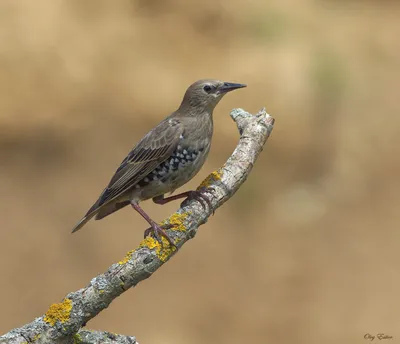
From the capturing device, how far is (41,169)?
12.0 m

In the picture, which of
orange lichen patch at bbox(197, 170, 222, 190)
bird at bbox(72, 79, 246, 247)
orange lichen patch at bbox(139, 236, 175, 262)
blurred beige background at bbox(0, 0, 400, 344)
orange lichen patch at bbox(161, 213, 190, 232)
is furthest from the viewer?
blurred beige background at bbox(0, 0, 400, 344)

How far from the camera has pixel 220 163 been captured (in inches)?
475

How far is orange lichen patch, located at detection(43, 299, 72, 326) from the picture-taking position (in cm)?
447

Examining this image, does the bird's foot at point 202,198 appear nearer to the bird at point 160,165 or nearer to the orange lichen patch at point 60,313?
the bird at point 160,165

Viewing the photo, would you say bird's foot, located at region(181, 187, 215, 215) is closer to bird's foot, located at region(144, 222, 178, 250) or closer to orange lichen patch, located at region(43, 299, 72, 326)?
bird's foot, located at region(144, 222, 178, 250)

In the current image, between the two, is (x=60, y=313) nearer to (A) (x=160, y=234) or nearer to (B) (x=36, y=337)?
(B) (x=36, y=337)

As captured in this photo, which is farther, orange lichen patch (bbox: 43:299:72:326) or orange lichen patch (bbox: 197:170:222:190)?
orange lichen patch (bbox: 197:170:222:190)

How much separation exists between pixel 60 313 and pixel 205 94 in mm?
2121

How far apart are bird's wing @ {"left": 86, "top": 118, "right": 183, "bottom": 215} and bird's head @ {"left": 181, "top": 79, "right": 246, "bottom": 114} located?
0.18 meters

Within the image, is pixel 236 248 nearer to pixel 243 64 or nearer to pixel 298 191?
pixel 298 191

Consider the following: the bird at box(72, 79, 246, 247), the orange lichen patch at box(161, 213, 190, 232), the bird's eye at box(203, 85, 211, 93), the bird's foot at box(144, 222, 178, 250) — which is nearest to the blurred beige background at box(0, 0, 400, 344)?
the bird at box(72, 79, 246, 247)

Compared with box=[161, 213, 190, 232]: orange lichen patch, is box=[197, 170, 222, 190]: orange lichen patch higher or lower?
higher

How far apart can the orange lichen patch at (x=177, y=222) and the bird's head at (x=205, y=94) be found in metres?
1.08

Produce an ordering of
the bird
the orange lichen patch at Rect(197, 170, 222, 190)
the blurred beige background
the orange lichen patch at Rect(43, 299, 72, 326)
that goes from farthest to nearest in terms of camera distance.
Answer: the blurred beige background < the bird < the orange lichen patch at Rect(197, 170, 222, 190) < the orange lichen patch at Rect(43, 299, 72, 326)
